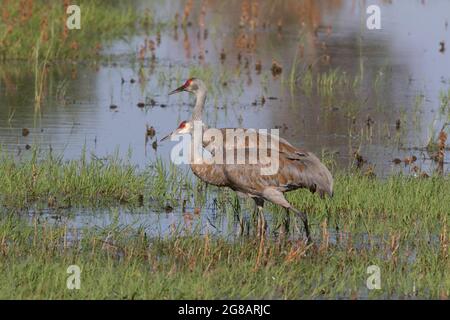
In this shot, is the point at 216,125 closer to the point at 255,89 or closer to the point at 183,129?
the point at 255,89

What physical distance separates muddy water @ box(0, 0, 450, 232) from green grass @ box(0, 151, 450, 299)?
1.48 metres

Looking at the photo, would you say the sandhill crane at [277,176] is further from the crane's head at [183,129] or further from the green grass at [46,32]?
the green grass at [46,32]

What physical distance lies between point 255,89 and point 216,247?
8.40 metres

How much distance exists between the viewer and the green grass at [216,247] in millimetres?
6930

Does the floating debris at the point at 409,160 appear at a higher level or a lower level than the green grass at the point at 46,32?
lower

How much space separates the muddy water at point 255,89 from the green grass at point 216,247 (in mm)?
1477

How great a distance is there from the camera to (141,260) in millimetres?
7695

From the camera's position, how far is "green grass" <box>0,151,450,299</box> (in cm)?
693

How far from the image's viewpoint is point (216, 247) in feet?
26.0

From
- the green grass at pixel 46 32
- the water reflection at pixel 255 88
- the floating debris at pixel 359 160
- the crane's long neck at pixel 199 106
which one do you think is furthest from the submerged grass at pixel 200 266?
the green grass at pixel 46 32

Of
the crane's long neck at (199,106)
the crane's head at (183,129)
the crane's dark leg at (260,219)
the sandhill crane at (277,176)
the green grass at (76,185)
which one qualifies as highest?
the crane's long neck at (199,106)

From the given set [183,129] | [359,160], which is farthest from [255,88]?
[183,129]

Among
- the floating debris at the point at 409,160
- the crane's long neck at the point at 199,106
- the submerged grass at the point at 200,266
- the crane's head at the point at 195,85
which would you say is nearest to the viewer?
the submerged grass at the point at 200,266

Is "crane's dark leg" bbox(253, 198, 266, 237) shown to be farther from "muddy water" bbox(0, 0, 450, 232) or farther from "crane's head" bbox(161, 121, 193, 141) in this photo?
"muddy water" bbox(0, 0, 450, 232)
